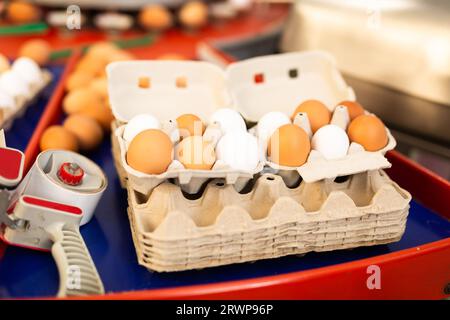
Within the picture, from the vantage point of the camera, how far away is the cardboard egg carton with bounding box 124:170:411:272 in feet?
2.09

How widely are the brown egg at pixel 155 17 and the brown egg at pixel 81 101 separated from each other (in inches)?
21.3

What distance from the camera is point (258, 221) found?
2.16 ft

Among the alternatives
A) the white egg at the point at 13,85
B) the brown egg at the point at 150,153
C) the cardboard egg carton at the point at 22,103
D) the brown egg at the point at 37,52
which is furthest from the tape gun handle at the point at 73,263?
the brown egg at the point at 37,52

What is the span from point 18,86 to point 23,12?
2.01ft

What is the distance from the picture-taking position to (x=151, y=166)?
26.3 inches

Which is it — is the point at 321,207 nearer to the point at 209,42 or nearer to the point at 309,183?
the point at 309,183

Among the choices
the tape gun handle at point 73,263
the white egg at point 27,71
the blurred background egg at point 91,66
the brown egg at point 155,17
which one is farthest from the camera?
the brown egg at point 155,17

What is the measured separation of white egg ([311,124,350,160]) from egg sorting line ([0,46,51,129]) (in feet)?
1.80

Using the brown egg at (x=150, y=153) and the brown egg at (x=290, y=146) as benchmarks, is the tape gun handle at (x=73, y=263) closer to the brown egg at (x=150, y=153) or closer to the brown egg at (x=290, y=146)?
the brown egg at (x=150, y=153)

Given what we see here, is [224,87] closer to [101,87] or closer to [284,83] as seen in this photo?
[284,83]

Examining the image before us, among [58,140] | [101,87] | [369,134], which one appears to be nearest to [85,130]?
[58,140]

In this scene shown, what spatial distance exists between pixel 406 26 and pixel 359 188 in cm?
47

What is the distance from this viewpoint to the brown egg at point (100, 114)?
3.45 feet

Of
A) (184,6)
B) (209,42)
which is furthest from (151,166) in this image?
(184,6)
